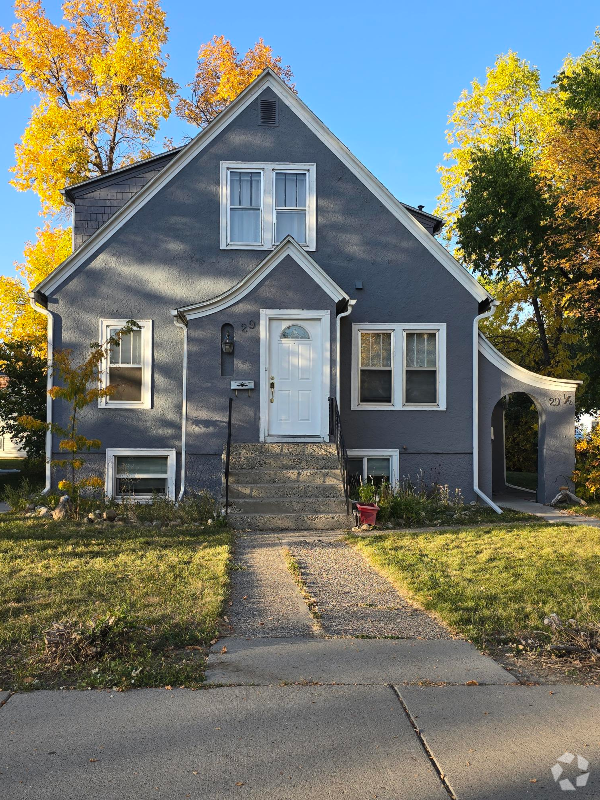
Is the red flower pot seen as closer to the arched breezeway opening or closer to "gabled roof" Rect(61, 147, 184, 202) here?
the arched breezeway opening

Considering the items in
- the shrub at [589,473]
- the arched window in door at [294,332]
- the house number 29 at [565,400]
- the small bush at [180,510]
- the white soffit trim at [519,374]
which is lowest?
the small bush at [180,510]

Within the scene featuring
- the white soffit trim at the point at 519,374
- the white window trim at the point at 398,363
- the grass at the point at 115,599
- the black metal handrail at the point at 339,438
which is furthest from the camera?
the white soffit trim at the point at 519,374

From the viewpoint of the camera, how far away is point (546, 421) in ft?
47.0

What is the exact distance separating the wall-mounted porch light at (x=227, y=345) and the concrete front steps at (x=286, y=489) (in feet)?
5.94

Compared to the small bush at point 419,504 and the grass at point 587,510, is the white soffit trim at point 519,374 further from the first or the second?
the small bush at point 419,504

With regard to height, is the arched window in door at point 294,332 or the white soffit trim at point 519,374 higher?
the arched window in door at point 294,332

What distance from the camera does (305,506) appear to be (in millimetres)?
11258

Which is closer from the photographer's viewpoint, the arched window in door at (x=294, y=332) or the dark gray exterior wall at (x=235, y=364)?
the dark gray exterior wall at (x=235, y=364)

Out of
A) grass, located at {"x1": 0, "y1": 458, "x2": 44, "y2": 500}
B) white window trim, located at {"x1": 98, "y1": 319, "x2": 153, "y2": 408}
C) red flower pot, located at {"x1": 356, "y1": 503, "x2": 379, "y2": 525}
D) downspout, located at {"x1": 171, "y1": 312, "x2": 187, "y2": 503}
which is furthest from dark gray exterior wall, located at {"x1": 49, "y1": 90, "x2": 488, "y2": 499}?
grass, located at {"x1": 0, "y1": 458, "x2": 44, "y2": 500}

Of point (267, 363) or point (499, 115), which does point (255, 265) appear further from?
point (499, 115)

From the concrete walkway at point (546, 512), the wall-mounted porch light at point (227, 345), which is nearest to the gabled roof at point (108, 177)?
the wall-mounted porch light at point (227, 345)

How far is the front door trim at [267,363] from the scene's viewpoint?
12.9m

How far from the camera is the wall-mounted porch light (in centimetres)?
1303

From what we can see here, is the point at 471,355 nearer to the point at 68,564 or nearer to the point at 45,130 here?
the point at 68,564
